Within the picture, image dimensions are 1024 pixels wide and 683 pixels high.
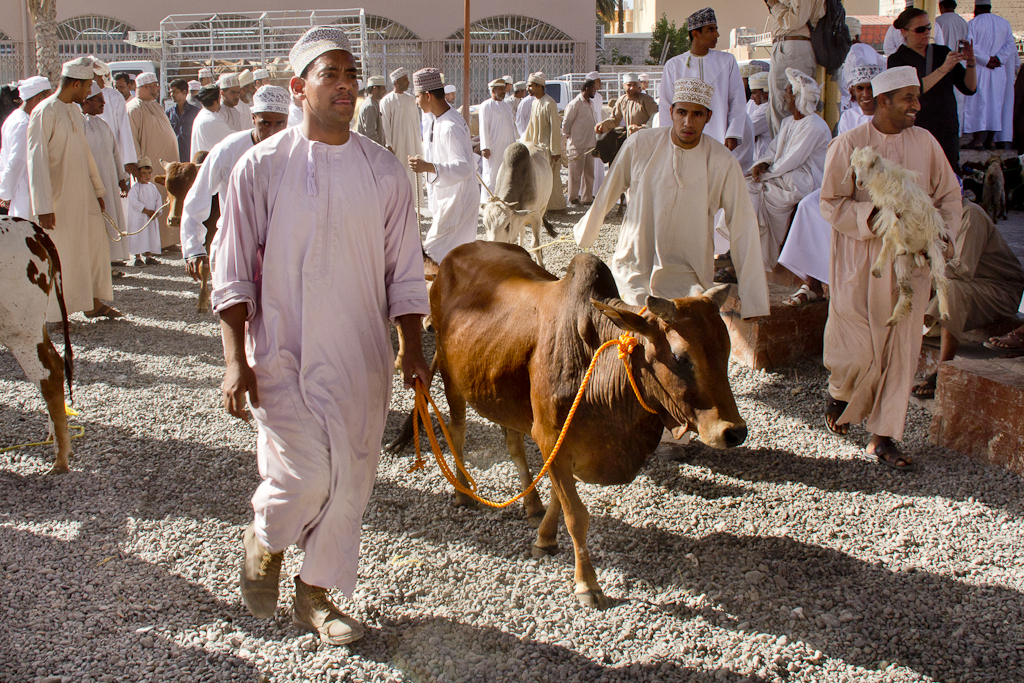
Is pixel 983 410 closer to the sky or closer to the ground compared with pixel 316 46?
closer to the ground

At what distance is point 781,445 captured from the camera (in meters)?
5.02

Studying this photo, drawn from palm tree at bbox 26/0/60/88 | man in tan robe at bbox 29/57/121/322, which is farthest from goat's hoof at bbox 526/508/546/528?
palm tree at bbox 26/0/60/88

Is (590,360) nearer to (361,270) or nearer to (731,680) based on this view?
(361,270)

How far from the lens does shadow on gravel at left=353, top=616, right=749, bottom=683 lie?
9.64 ft

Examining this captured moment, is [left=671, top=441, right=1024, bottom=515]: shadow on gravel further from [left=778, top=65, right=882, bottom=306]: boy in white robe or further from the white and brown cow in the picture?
the white and brown cow

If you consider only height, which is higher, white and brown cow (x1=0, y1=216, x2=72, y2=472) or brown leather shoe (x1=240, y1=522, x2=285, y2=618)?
white and brown cow (x1=0, y1=216, x2=72, y2=472)

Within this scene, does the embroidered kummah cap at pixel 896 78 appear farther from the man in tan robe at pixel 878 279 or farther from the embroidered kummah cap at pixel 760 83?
the embroidered kummah cap at pixel 760 83

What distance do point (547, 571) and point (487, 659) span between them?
672 millimetres

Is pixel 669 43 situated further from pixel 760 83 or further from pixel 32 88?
pixel 32 88

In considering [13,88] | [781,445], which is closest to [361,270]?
[781,445]

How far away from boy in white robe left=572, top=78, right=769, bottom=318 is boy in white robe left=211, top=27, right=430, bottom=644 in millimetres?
1923

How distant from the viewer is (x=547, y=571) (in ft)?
12.0

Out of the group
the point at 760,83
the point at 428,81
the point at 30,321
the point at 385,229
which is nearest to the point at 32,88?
the point at 428,81

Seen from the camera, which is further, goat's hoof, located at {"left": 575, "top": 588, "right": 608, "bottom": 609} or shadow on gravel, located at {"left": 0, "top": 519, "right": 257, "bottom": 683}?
goat's hoof, located at {"left": 575, "top": 588, "right": 608, "bottom": 609}
